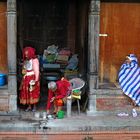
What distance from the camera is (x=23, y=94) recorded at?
12.0 m

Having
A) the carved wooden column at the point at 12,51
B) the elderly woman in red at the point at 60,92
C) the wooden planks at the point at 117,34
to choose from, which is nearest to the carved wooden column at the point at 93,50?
the wooden planks at the point at 117,34

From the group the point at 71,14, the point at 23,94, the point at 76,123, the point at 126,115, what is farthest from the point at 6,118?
the point at 71,14

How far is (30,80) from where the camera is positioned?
1194cm

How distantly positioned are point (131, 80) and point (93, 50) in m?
1.19

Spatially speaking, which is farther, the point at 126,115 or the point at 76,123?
the point at 126,115

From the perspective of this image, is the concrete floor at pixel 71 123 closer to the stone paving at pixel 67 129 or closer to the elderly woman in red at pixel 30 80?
the stone paving at pixel 67 129

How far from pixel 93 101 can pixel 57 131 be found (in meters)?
1.45

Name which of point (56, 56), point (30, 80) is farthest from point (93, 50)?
point (56, 56)

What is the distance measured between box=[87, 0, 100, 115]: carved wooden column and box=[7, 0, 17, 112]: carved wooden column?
175cm

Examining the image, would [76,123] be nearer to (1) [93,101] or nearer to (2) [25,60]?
(1) [93,101]

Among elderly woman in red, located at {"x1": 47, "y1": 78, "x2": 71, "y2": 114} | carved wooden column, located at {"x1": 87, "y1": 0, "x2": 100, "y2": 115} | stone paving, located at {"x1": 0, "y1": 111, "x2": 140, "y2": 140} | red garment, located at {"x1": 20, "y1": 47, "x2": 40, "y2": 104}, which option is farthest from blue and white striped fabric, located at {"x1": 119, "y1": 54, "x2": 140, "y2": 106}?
red garment, located at {"x1": 20, "y1": 47, "x2": 40, "y2": 104}

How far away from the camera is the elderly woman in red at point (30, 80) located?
11.9m

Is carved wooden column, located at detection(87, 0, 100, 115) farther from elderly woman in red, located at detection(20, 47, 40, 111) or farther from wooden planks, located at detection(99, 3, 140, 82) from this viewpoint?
elderly woman in red, located at detection(20, 47, 40, 111)

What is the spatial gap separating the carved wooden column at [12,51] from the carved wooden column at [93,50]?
1.75 meters
